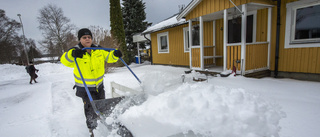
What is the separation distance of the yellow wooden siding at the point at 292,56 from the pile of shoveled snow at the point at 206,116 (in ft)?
14.9

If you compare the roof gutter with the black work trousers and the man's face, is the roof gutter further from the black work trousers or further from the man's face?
the black work trousers

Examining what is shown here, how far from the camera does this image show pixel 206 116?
1312mm

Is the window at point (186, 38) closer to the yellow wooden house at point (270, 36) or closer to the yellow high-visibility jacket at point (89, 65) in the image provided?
the yellow wooden house at point (270, 36)

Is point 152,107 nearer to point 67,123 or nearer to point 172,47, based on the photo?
point 67,123

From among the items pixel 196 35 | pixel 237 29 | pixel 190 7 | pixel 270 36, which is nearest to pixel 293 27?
pixel 270 36

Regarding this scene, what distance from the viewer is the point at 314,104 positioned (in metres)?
3.00

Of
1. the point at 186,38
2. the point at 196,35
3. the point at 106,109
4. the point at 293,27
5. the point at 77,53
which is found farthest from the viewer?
the point at 186,38

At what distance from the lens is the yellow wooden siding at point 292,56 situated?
4602 mm

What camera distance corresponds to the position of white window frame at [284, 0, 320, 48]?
459 cm

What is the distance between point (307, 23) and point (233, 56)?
7.34ft

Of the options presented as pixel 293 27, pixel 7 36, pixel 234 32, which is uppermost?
pixel 7 36

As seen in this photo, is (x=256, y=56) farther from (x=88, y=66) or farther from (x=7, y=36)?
(x=7, y=36)

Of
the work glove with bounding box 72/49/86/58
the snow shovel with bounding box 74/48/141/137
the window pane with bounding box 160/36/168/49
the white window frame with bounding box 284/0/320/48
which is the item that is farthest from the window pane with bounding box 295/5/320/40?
the window pane with bounding box 160/36/168/49

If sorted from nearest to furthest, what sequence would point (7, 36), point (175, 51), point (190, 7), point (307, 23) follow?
point (307, 23), point (190, 7), point (175, 51), point (7, 36)
